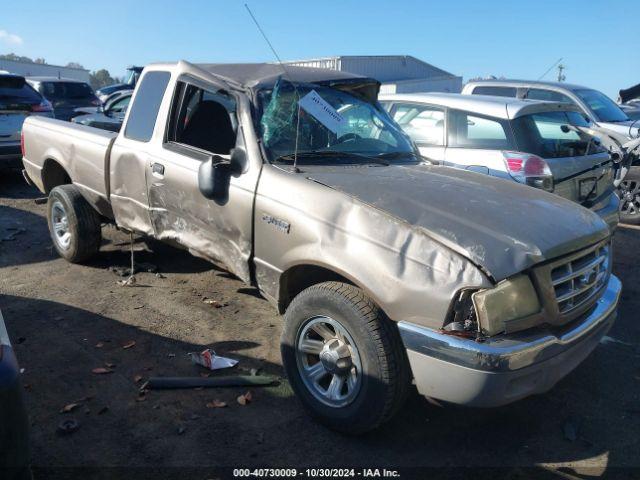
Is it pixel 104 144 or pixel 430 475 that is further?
pixel 104 144

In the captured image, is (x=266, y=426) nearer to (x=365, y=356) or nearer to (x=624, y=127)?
(x=365, y=356)

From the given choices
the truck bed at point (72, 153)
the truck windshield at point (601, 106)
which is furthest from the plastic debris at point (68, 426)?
the truck windshield at point (601, 106)

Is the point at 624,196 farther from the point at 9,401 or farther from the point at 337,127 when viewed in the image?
the point at 9,401

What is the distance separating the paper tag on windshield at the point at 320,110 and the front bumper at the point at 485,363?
5.55 feet

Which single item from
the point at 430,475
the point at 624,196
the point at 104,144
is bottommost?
the point at 430,475

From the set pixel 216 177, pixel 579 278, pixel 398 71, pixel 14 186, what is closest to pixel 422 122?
pixel 216 177

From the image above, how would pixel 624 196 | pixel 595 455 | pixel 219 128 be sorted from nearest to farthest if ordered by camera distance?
pixel 595 455, pixel 219 128, pixel 624 196

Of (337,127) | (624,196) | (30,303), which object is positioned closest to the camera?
(337,127)

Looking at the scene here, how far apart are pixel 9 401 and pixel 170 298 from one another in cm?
302

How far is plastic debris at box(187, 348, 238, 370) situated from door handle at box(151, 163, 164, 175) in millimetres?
1409

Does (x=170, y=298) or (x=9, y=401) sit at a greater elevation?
(x=9, y=401)

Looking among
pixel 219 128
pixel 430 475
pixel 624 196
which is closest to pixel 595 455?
pixel 430 475

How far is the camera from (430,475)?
2.81 meters

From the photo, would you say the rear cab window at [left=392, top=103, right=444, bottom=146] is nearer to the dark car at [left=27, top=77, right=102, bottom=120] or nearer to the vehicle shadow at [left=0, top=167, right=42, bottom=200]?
the vehicle shadow at [left=0, top=167, right=42, bottom=200]
